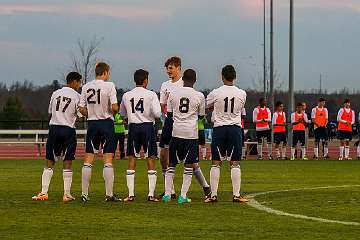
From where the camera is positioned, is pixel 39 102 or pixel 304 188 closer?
pixel 304 188

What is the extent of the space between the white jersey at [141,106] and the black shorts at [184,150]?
0.55 m

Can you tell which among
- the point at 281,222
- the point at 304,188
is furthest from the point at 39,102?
the point at 281,222

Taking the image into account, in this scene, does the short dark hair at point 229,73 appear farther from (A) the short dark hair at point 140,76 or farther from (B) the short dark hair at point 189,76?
(A) the short dark hair at point 140,76

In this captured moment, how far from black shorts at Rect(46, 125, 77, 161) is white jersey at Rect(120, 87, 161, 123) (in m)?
1.00

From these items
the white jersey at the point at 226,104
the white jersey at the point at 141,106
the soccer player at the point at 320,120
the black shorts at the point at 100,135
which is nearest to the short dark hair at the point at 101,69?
the white jersey at the point at 141,106

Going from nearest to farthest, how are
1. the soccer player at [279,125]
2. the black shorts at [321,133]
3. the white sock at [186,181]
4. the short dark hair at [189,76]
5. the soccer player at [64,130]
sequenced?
1. the short dark hair at [189,76]
2. the white sock at [186,181]
3. the soccer player at [64,130]
4. the soccer player at [279,125]
5. the black shorts at [321,133]

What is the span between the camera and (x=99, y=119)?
14.5 meters

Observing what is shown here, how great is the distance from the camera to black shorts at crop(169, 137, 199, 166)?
1440 cm

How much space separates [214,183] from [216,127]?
0.90m

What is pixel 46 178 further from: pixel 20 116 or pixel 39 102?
pixel 39 102

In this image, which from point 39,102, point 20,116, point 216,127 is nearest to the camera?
point 216,127

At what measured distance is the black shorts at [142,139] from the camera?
14.6m

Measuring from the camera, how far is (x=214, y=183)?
14477mm

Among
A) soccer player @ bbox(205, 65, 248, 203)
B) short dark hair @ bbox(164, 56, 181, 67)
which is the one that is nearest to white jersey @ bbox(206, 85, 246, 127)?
soccer player @ bbox(205, 65, 248, 203)
